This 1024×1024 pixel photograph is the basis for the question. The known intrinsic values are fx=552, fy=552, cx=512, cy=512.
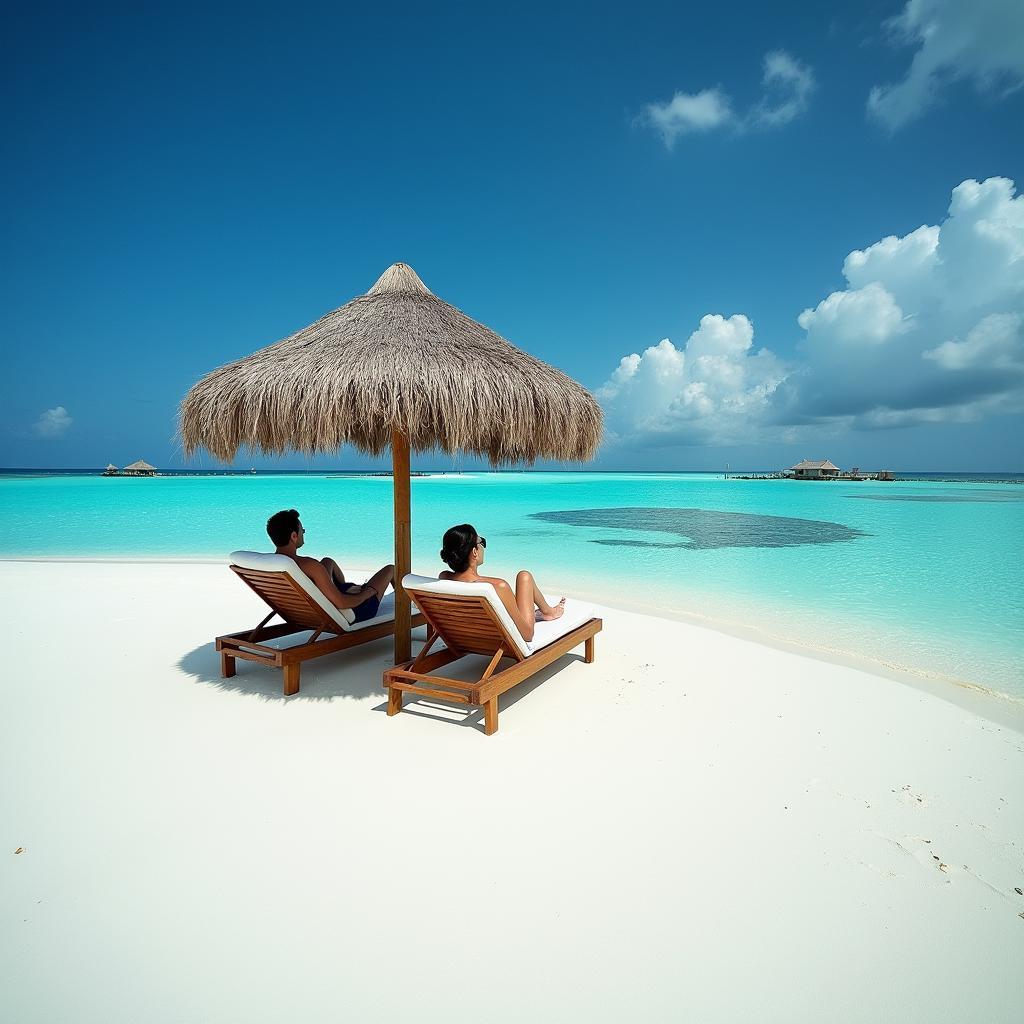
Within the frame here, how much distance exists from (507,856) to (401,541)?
2267 millimetres

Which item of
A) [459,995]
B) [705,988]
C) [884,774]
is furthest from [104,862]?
[884,774]

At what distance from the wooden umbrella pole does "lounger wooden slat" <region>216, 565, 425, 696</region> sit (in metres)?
0.23

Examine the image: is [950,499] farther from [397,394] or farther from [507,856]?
[507,856]

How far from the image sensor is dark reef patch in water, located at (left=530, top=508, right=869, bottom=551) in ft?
40.9

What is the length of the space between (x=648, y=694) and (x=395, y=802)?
183cm

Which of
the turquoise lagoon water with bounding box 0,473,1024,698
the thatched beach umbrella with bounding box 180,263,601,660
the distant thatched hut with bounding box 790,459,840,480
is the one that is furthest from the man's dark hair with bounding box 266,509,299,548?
the distant thatched hut with bounding box 790,459,840,480

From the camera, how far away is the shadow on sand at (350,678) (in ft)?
10.5

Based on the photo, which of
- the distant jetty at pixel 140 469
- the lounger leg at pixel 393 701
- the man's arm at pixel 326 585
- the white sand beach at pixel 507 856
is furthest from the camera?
the distant jetty at pixel 140 469

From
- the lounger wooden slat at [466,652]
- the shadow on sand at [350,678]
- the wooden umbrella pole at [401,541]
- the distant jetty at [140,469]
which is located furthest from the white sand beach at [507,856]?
the distant jetty at [140,469]

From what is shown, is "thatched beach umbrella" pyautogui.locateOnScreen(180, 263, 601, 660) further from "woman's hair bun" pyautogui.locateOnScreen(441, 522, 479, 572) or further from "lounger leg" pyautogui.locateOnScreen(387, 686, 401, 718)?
"lounger leg" pyautogui.locateOnScreen(387, 686, 401, 718)

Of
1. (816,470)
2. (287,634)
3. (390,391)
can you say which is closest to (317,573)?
(287,634)

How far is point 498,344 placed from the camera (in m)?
4.05

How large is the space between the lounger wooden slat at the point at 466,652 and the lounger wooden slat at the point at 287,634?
2.01ft

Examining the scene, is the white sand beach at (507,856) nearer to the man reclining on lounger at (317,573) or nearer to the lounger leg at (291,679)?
the lounger leg at (291,679)
